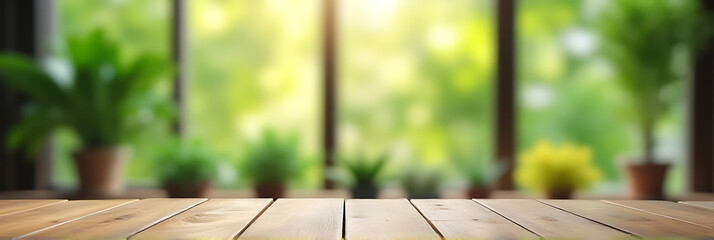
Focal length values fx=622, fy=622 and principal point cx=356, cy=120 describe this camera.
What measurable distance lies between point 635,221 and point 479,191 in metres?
2.35

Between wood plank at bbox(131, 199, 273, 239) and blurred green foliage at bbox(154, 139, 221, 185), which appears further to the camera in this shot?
blurred green foliage at bbox(154, 139, 221, 185)

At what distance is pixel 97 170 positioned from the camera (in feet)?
11.8

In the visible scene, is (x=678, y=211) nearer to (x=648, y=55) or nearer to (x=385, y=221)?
(x=385, y=221)

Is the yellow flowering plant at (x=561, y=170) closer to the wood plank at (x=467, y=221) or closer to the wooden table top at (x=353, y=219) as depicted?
the wooden table top at (x=353, y=219)

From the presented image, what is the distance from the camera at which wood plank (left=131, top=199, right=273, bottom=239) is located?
3.22 ft

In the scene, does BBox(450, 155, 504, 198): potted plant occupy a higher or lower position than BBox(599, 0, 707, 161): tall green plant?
lower

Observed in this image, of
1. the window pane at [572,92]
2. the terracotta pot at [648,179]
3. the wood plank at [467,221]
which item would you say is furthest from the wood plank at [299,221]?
the window pane at [572,92]

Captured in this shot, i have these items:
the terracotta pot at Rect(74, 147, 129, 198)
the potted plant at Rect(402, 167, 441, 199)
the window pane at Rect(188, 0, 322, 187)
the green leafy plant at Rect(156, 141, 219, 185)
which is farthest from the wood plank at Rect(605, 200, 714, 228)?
the terracotta pot at Rect(74, 147, 129, 198)

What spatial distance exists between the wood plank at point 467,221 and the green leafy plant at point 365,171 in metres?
2.01

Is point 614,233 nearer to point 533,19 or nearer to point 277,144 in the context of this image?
point 277,144

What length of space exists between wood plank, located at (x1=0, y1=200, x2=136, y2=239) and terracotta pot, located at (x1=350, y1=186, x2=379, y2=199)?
207 cm

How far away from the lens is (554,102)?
163 inches

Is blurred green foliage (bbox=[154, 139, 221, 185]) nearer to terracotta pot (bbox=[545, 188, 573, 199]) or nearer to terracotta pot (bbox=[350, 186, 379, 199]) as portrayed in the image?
terracotta pot (bbox=[350, 186, 379, 199])

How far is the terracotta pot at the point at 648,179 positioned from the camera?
366 centimetres
